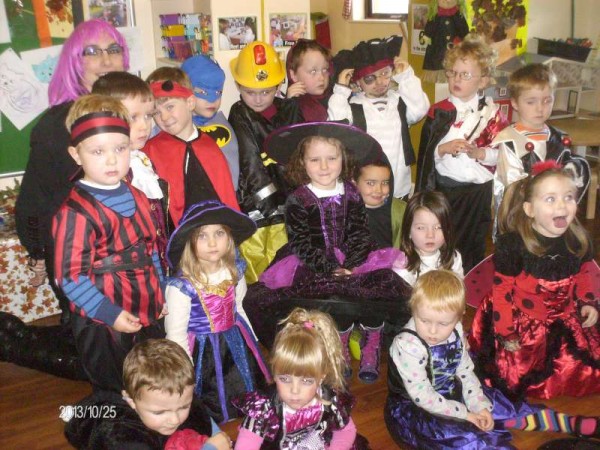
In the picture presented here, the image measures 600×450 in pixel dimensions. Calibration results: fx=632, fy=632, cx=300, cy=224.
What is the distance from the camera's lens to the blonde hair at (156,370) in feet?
6.58

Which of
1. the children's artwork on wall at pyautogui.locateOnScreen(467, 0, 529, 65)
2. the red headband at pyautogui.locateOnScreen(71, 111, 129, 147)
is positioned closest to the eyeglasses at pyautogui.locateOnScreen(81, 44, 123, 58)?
the red headband at pyautogui.locateOnScreen(71, 111, 129, 147)

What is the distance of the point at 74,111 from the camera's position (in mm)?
2205

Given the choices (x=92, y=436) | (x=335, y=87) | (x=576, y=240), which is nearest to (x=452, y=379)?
(x=576, y=240)

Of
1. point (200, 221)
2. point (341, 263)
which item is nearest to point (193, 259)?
point (200, 221)

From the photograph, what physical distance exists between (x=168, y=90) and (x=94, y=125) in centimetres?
76

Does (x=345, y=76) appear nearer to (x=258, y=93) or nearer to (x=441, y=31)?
(x=258, y=93)

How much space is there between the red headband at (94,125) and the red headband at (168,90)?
2.24 ft

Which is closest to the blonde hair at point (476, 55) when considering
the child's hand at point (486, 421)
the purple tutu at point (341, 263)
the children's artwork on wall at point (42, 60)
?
the purple tutu at point (341, 263)

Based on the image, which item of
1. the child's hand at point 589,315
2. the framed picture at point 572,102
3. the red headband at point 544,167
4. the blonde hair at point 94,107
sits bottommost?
the child's hand at point 589,315

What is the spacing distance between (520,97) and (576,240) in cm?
89

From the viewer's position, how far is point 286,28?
166 inches

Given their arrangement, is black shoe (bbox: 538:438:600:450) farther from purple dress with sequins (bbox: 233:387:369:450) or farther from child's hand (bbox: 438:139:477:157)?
child's hand (bbox: 438:139:477:157)

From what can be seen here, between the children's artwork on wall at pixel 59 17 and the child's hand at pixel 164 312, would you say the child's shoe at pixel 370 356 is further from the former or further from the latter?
the children's artwork on wall at pixel 59 17

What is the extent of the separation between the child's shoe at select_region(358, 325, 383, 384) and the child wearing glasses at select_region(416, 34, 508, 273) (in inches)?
31.9
